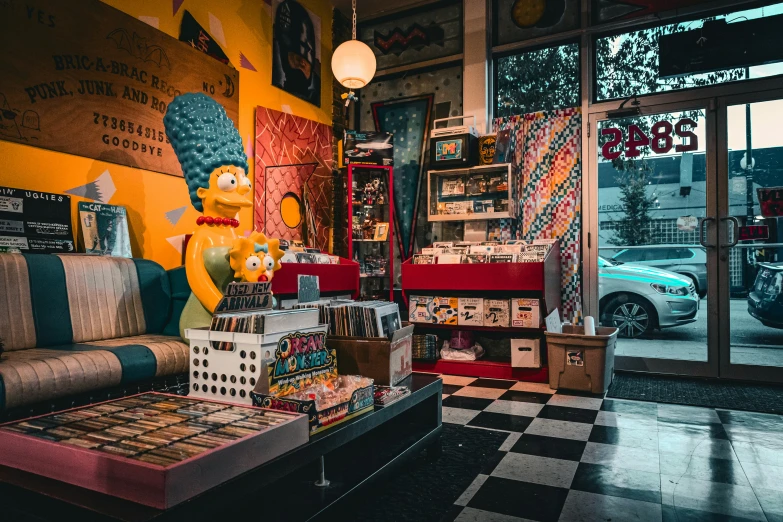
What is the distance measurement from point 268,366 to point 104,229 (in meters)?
2.24

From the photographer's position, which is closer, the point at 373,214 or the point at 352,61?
the point at 352,61

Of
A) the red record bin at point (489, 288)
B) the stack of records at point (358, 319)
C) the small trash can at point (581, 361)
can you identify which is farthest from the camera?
the red record bin at point (489, 288)

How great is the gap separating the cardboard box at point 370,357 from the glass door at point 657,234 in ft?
10.4

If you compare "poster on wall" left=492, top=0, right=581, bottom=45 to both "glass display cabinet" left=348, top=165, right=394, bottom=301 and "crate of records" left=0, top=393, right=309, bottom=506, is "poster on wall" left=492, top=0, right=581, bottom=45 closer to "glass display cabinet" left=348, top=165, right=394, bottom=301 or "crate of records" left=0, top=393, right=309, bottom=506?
"glass display cabinet" left=348, top=165, right=394, bottom=301

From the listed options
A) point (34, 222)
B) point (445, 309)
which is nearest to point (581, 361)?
point (445, 309)

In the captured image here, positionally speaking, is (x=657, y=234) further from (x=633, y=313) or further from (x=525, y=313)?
(x=525, y=313)

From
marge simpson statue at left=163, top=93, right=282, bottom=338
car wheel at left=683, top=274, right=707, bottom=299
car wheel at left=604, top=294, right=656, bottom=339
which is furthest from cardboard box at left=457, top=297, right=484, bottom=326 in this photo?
marge simpson statue at left=163, top=93, right=282, bottom=338

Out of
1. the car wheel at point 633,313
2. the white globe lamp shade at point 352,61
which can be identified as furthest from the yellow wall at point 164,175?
the car wheel at point 633,313

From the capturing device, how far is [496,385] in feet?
12.8

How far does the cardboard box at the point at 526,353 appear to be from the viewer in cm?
403

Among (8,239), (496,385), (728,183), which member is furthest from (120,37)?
(728,183)

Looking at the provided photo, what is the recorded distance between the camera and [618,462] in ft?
7.63

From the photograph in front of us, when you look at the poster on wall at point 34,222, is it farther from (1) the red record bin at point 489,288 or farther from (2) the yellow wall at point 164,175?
(1) the red record bin at point 489,288

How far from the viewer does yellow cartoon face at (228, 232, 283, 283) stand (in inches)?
97.0
